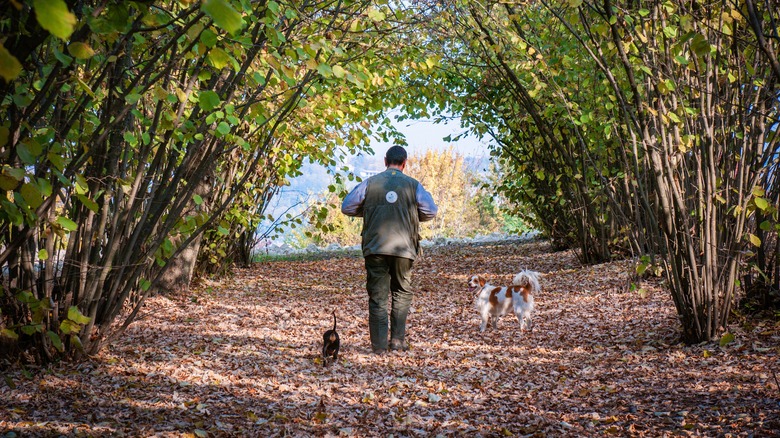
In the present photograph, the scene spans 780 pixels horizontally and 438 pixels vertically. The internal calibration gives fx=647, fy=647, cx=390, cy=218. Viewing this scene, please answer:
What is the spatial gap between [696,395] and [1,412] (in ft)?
14.6

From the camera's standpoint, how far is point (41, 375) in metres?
4.63

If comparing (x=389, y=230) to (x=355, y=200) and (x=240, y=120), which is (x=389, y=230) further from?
(x=240, y=120)

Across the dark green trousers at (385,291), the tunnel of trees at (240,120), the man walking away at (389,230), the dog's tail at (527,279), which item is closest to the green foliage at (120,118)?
the tunnel of trees at (240,120)

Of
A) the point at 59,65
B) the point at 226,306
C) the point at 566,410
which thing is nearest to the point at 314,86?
the point at 59,65

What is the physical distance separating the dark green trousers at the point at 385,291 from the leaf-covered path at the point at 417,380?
0.23 m

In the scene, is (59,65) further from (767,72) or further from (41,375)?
(767,72)

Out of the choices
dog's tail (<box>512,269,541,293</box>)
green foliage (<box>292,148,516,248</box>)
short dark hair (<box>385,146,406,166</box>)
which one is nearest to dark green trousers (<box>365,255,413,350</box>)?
short dark hair (<box>385,146,406,166</box>)

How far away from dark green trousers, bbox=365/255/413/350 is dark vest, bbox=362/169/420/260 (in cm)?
13

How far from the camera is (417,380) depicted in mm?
5266

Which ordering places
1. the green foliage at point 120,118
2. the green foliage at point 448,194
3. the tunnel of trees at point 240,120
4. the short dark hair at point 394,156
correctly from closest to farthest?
1. the green foliage at point 120,118
2. the tunnel of trees at point 240,120
3. the short dark hair at point 394,156
4. the green foliage at point 448,194

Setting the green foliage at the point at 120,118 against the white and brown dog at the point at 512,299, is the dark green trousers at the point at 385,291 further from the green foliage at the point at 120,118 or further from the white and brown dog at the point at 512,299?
the green foliage at the point at 120,118

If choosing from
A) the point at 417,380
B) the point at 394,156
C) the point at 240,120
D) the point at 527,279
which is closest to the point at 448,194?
the point at 527,279

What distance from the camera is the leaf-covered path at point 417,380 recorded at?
4008mm

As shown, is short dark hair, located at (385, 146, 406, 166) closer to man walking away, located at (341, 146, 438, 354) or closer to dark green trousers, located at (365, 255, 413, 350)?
man walking away, located at (341, 146, 438, 354)
